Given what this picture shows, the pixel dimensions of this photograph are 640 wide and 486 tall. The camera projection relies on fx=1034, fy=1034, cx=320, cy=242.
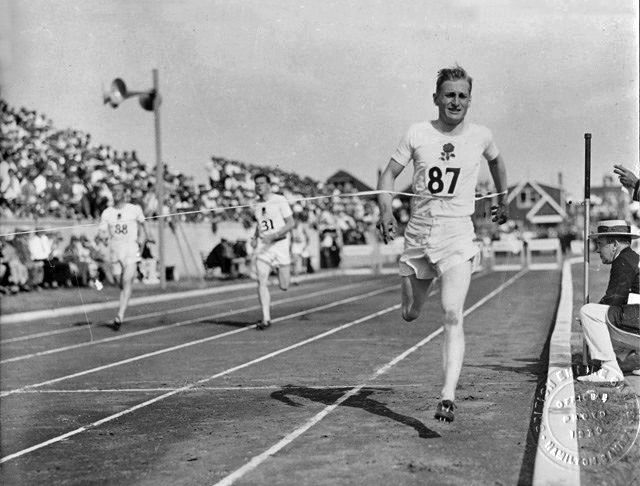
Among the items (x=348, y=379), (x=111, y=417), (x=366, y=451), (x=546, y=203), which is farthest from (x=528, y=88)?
(x=111, y=417)

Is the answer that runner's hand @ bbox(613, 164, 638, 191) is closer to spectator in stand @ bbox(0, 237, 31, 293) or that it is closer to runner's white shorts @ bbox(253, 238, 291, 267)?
runner's white shorts @ bbox(253, 238, 291, 267)

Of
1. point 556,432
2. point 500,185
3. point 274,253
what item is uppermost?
point 500,185

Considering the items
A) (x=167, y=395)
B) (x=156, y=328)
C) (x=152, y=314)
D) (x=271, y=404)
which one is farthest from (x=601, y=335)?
(x=152, y=314)

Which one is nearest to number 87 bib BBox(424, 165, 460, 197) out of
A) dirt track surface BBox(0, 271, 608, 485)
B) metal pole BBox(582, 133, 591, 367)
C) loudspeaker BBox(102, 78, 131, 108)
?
dirt track surface BBox(0, 271, 608, 485)

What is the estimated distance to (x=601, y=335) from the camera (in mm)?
7652

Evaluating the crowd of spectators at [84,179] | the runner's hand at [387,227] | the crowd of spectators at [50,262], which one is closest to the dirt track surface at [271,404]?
the runner's hand at [387,227]

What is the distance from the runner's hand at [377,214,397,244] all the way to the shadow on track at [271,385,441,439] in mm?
1171

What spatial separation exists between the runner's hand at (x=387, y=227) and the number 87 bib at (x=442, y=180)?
32cm

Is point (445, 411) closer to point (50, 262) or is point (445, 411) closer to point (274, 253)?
point (274, 253)

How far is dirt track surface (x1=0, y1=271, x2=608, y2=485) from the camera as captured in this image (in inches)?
215

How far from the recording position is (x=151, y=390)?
342 inches

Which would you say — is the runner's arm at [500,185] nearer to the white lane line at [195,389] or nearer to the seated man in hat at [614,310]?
the seated man in hat at [614,310]

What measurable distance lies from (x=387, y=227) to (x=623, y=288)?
7.66ft

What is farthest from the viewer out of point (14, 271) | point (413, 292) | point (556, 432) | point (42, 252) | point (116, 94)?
point (42, 252)
